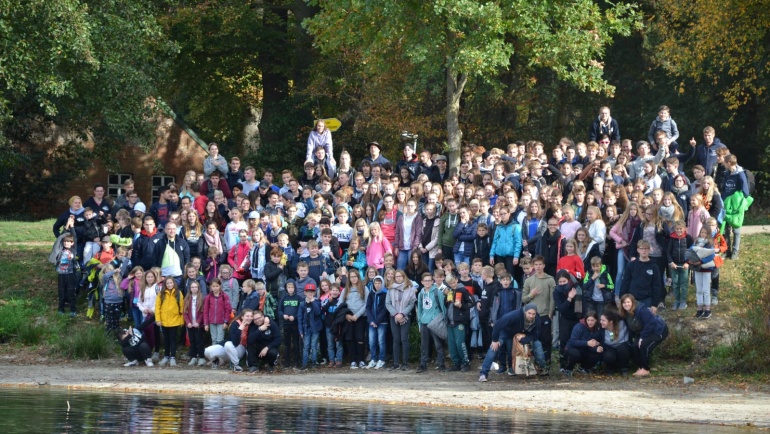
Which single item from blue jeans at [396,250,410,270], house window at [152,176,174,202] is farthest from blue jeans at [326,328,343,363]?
house window at [152,176,174,202]

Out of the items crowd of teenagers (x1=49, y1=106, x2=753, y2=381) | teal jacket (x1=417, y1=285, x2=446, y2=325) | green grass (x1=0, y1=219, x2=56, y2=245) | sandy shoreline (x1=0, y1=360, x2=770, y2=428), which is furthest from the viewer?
green grass (x1=0, y1=219, x2=56, y2=245)

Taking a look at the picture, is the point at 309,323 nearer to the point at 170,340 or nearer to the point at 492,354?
the point at 170,340

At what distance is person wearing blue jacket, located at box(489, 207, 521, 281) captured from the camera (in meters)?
20.4

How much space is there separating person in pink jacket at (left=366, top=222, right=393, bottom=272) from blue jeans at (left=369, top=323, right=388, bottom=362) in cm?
112

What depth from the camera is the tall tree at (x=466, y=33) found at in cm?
2534

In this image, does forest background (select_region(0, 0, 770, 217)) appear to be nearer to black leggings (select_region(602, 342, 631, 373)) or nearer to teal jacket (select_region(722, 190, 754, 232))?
teal jacket (select_region(722, 190, 754, 232))

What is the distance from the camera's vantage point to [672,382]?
18297mm

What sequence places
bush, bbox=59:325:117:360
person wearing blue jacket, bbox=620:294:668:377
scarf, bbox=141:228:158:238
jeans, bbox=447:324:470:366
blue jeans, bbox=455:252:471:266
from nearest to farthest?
person wearing blue jacket, bbox=620:294:668:377 < jeans, bbox=447:324:470:366 < blue jeans, bbox=455:252:471:266 < scarf, bbox=141:228:158:238 < bush, bbox=59:325:117:360

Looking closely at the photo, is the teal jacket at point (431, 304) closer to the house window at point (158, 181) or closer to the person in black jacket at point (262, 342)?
the person in black jacket at point (262, 342)

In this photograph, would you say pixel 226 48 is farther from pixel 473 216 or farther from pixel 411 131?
pixel 473 216

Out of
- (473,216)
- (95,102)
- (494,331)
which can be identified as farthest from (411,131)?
(494,331)

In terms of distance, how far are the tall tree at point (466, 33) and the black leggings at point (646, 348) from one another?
858 centimetres

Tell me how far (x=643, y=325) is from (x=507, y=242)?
3099mm

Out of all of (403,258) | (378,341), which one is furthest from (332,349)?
(403,258)
